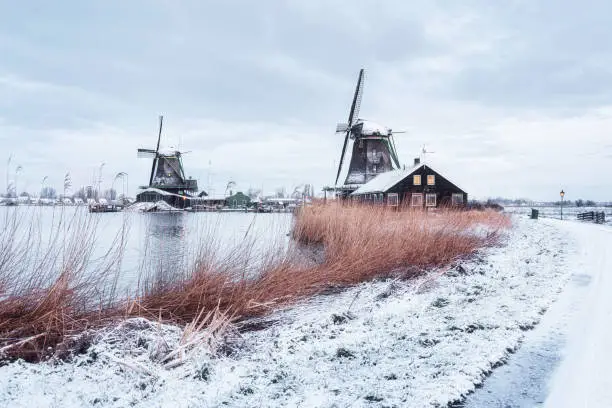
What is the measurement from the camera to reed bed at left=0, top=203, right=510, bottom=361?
4.09m

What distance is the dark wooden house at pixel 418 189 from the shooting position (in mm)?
30281

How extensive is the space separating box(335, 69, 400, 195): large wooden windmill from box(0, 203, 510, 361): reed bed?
25.8 m

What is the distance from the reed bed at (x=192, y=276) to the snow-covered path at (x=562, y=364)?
2.50 meters

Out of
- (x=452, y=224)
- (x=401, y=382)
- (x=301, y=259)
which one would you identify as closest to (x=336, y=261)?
(x=301, y=259)

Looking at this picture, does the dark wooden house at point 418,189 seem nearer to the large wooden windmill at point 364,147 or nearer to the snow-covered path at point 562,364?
the large wooden windmill at point 364,147

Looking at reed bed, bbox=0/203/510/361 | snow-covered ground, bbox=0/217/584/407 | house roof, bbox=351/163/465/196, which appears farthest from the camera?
house roof, bbox=351/163/465/196

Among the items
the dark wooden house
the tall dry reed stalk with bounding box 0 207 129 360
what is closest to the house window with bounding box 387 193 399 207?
the dark wooden house

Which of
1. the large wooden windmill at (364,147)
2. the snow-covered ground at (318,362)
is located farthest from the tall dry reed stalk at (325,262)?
the large wooden windmill at (364,147)

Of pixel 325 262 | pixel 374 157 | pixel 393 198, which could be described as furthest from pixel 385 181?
pixel 325 262

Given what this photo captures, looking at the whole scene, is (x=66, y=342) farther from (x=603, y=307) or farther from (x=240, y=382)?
(x=603, y=307)

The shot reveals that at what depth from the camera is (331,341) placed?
4.32 meters

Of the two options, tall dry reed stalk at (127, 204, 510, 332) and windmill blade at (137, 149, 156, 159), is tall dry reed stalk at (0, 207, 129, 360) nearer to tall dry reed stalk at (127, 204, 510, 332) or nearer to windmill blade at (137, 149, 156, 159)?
tall dry reed stalk at (127, 204, 510, 332)

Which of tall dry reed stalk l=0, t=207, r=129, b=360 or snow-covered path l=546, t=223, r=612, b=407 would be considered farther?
tall dry reed stalk l=0, t=207, r=129, b=360

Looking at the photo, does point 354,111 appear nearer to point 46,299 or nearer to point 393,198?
point 393,198
